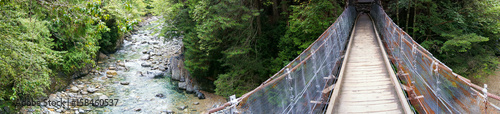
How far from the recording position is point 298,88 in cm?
444

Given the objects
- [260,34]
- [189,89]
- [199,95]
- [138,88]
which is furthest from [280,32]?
[138,88]

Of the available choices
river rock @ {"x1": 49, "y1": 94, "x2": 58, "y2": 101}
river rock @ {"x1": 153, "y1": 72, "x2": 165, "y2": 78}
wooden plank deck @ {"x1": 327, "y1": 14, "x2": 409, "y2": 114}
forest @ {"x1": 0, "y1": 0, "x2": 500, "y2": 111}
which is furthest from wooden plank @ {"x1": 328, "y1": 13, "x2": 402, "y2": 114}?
river rock @ {"x1": 49, "y1": 94, "x2": 58, "y2": 101}

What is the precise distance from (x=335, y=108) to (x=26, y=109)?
10240mm

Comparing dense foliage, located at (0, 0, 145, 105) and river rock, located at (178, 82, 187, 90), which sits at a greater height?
dense foliage, located at (0, 0, 145, 105)

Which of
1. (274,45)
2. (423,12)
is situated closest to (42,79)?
(274,45)

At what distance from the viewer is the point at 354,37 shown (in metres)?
10.8

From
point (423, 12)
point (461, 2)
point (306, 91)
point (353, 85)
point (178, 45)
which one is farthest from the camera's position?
point (178, 45)

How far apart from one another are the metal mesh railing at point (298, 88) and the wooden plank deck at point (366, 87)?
0.95ft

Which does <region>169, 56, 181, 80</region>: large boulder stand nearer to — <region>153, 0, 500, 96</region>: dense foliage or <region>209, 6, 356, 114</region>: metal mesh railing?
<region>153, 0, 500, 96</region>: dense foliage

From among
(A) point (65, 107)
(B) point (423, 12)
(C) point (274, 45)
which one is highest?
(B) point (423, 12)

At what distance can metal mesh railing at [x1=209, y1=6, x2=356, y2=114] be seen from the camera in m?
3.26

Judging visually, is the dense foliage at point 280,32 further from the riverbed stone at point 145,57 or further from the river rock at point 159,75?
the riverbed stone at point 145,57

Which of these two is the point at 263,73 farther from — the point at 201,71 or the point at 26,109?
the point at 26,109

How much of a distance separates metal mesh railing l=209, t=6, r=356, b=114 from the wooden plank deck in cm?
29
